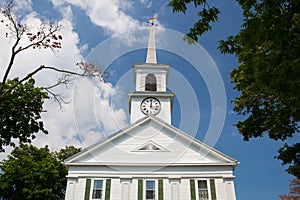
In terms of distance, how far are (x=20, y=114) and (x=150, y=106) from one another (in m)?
12.6

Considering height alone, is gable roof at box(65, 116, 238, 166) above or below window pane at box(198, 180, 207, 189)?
above

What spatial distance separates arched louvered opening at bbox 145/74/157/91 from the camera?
26.2 metres

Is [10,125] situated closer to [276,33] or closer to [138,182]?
[138,182]

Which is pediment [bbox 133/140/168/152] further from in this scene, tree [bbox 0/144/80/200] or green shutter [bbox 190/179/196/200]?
tree [bbox 0/144/80/200]

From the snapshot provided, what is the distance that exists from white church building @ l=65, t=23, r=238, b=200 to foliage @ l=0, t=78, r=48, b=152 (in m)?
4.10

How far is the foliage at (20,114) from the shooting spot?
547 inches

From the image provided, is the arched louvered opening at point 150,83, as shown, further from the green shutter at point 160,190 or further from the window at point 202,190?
the window at point 202,190

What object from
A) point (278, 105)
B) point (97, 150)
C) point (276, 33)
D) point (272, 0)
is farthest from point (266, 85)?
point (97, 150)

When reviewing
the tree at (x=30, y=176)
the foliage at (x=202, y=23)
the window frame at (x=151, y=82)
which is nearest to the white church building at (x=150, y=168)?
the window frame at (x=151, y=82)

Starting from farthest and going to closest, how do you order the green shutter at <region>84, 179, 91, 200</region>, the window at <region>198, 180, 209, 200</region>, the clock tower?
the clock tower → the window at <region>198, 180, 209, 200</region> → the green shutter at <region>84, 179, 91, 200</region>

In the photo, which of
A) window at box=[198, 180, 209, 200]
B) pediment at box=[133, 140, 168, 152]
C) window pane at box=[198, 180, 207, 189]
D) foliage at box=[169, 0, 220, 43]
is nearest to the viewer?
foliage at box=[169, 0, 220, 43]

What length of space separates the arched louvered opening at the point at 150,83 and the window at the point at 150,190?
35.4ft

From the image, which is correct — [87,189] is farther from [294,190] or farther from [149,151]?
[294,190]

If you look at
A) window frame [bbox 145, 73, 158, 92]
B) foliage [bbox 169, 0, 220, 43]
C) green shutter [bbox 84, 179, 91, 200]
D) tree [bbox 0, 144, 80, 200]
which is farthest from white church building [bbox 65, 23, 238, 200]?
foliage [bbox 169, 0, 220, 43]
